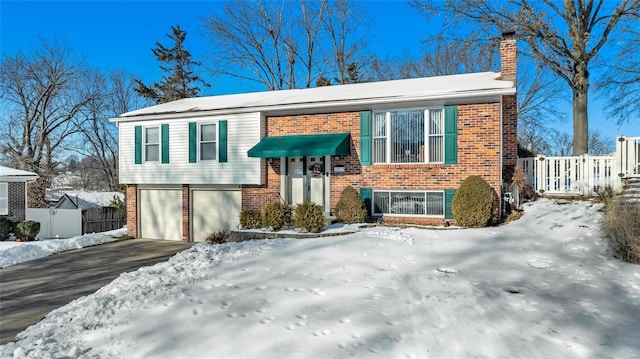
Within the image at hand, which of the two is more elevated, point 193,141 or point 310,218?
point 193,141

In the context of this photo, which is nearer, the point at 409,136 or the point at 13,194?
the point at 409,136

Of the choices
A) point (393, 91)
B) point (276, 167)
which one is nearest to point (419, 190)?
point (393, 91)

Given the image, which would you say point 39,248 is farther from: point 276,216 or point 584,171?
point 584,171

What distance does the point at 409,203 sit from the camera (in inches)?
434

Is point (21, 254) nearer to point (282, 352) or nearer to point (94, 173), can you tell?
point (282, 352)

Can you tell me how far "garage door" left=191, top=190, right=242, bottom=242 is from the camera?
13352 mm

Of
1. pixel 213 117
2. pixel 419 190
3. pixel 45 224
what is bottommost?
pixel 45 224

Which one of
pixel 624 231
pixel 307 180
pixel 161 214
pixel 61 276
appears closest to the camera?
pixel 624 231

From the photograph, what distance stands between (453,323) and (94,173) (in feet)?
145

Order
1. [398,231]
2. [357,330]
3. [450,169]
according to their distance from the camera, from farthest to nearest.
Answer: [450,169], [398,231], [357,330]

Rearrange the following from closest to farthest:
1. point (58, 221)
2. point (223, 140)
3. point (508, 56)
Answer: point (508, 56) < point (223, 140) < point (58, 221)

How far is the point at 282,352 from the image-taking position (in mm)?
3566

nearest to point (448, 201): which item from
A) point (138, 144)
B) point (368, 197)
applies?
point (368, 197)

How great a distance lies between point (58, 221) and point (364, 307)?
65.3ft
